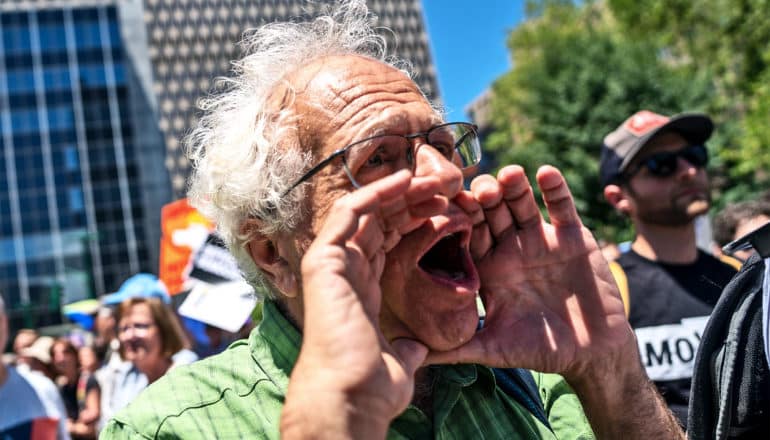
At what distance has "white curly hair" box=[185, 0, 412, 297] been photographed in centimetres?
197

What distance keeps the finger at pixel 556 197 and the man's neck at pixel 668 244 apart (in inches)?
66.2

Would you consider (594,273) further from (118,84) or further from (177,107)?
(177,107)

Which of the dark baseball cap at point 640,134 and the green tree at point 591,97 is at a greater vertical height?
the dark baseball cap at point 640,134

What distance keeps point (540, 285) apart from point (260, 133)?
2.57 feet

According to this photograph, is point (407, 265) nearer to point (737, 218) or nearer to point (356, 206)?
point (356, 206)

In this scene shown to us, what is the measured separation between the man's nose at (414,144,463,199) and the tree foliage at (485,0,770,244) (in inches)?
736

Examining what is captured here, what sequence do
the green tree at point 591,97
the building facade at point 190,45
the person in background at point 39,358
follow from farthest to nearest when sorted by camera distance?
the building facade at point 190,45
the green tree at point 591,97
the person in background at point 39,358

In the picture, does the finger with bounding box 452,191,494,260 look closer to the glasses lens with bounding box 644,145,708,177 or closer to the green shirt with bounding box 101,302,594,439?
the green shirt with bounding box 101,302,594,439

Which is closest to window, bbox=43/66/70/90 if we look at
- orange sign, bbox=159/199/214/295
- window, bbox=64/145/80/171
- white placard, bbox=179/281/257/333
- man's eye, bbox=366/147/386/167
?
window, bbox=64/145/80/171

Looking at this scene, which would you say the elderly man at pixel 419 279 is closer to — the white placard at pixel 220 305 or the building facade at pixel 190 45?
the white placard at pixel 220 305

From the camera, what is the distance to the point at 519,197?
1901 mm

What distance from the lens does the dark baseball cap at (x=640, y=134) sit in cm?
357

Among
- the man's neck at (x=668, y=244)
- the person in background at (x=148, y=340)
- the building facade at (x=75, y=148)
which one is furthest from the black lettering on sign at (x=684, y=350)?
the building facade at (x=75, y=148)

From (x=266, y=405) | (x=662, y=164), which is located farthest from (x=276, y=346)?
(x=662, y=164)
